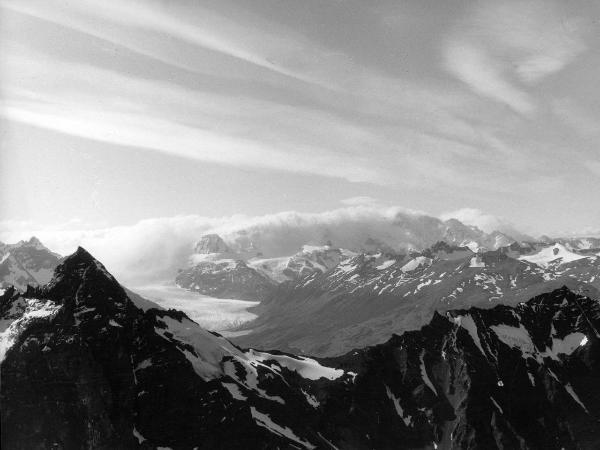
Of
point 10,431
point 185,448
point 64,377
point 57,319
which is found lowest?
point 185,448

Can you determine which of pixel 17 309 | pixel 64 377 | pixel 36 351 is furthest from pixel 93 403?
pixel 17 309

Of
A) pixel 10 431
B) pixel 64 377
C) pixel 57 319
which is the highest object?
pixel 57 319

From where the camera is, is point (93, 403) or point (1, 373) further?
point (93, 403)

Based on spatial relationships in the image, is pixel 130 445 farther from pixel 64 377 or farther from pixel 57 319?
pixel 57 319

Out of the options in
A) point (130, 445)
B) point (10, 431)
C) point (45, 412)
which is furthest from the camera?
point (130, 445)

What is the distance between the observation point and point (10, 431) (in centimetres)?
16725

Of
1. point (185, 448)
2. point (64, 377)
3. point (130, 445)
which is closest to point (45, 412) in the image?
point (64, 377)

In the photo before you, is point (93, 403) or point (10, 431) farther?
point (93, 403)

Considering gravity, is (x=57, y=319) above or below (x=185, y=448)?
above

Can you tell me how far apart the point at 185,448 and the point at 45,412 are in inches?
1783

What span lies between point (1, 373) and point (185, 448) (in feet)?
200

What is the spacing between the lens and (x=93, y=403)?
617 ft

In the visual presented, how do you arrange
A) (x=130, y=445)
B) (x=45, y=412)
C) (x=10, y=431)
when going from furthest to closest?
(x=130, y=445), (x=45, y=412), (x=10, y=431)

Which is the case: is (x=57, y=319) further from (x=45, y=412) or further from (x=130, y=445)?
(x=130, y=445)
